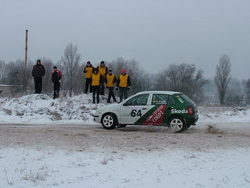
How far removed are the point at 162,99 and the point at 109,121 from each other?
2328mm

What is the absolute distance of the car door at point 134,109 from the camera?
12.1 metres

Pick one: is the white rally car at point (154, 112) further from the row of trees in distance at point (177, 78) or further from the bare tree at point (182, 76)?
the bare tree at point (182, 76)

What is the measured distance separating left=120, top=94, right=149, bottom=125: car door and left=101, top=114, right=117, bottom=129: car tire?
303 millimetres

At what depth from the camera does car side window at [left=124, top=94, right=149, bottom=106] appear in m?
12.2

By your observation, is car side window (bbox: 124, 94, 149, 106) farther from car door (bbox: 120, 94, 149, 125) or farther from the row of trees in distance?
the row of trees in distance

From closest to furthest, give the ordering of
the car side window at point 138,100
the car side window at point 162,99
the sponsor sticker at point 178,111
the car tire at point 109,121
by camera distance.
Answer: the sponsor sticker at point 178,111 → the car side window at point 162,99 → the car side window at point 138,100 → the car tire at point 109,121

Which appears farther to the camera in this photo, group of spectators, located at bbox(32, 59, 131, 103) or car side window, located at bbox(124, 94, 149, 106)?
group of spectators, located at bbox(32, 59, 131, 103)

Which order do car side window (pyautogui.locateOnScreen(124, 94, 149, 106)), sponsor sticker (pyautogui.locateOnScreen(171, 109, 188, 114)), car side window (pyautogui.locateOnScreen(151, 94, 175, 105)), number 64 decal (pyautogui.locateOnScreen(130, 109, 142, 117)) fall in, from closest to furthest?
sponsor sticker (pyautogui.locateOnScreen(171, 109, 188, 114)) → car side window (pyautogui.locateOnScreen(151, 94, 175, 105)) → number 64 decal (pyautogui.locateOnScreen(130, 109, 142, 117)) → car side window (pyautogui.locateOnScreen(124, 94, 149, 106))

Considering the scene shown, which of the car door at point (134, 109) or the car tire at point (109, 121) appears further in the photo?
the car tire at point (109, 121)

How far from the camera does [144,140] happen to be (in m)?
9.59

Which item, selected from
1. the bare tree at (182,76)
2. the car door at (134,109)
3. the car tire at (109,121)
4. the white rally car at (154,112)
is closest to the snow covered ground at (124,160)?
the white rally car at (154,112)

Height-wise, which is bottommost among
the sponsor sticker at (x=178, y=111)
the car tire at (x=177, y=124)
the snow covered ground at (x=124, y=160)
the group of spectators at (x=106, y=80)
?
the snow covered ground at (x=124, y=160)

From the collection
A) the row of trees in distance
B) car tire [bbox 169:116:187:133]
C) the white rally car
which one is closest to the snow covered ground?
car tire [bbox 169:116:187:133]

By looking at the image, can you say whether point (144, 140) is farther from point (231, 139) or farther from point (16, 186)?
point (16, 186)
